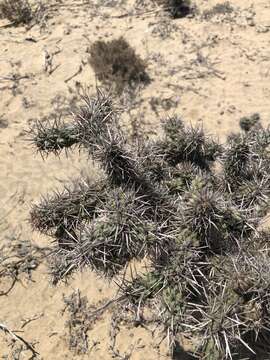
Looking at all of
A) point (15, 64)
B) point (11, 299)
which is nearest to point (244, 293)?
point (11, 299)

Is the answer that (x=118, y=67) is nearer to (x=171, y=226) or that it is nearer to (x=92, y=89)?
(x=92, y=89)

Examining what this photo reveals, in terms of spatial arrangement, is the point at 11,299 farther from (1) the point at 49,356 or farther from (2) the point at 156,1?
(2) the point at 156,1

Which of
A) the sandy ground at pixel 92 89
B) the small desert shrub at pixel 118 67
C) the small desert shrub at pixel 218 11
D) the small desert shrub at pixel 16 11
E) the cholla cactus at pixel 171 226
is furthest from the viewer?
the small desert shrub at pixel 16 11

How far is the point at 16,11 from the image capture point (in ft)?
27.2

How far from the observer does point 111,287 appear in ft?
15.1

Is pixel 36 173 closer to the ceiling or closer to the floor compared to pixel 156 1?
closer to the floor

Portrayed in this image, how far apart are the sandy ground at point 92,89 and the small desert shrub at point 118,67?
0.19 meters

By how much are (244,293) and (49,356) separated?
81.2 inches

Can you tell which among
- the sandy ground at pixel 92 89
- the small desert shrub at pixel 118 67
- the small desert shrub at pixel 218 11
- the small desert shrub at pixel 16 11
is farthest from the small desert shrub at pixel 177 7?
the small desert shrub at pixel 16 11

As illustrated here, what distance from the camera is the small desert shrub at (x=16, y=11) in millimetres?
8297

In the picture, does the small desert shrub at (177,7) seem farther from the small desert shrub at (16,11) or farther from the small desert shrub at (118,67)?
the small desert shrub at (16,11)

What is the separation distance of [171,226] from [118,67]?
427cm

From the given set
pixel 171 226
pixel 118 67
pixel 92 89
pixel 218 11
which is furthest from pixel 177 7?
pixel 171 226

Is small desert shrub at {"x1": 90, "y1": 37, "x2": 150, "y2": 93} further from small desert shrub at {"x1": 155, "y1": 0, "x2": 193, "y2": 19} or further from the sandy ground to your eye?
small desert shrub at {"x1": 155, "y1": 0, "x2": 193, "y2": 19}
